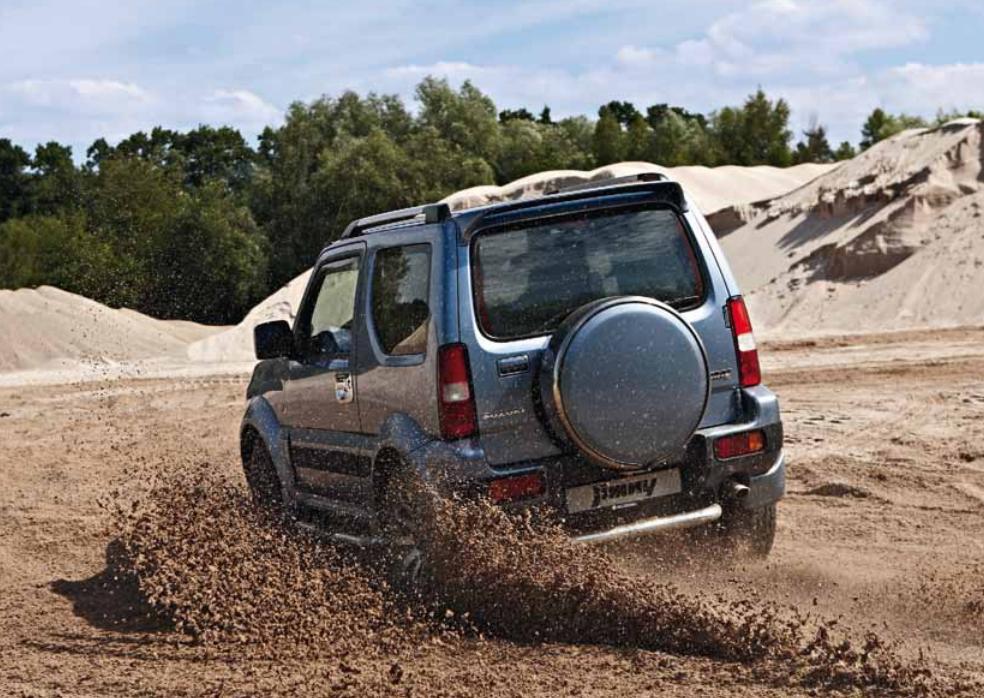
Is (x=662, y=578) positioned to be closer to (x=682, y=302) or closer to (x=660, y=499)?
(x=660, y=499)

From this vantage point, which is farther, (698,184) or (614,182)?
(698,184)

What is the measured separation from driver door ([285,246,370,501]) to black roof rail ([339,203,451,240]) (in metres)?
0.14

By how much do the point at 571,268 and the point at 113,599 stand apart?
10.2ft

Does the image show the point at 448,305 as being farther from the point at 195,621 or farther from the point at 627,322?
the point at 195,621

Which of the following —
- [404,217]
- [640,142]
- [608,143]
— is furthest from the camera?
[640,142]

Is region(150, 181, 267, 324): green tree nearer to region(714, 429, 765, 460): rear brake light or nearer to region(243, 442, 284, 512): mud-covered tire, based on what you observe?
region(243, 442, 284, 512): mud-covered tire

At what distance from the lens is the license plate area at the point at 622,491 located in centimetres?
628

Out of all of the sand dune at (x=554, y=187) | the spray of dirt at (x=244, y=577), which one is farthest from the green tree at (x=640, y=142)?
the spray of dirt at (x=244, y=577)

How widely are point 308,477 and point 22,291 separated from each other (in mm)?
31436

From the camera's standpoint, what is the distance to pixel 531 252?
6.43 meters

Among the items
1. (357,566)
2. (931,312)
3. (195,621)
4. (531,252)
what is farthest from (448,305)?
(931,312)

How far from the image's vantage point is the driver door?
7195mm

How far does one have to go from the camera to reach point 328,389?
745cm

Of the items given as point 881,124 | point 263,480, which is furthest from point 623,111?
point 263,480
